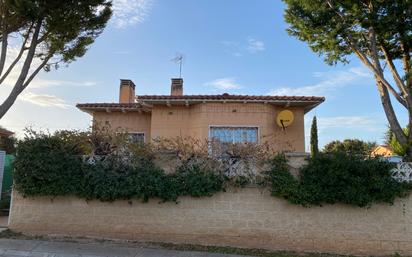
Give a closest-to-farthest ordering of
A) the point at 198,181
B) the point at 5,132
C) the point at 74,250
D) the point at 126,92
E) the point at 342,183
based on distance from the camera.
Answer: the point at 74,250
the point at 342,183
the point at 198,181
the point at 126,92
the point at 5,132

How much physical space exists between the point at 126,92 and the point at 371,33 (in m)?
11.1

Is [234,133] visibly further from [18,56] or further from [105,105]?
[18,56]

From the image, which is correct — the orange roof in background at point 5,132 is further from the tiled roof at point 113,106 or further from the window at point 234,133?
the window at point 234,133

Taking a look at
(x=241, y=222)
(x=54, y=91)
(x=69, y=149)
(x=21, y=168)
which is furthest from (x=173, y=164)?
(x=54, y=91)

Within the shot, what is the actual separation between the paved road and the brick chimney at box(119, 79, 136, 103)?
9598 millimetres

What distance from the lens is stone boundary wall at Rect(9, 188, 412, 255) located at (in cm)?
759

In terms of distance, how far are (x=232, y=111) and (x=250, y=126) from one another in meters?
0.88

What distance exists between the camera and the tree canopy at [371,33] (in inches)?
361

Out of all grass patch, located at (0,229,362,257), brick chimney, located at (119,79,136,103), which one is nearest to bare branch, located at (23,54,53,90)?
grass patch, located at (0,229,362,257)

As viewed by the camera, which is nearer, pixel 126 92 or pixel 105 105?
pixel 105 105

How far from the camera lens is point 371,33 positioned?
9641 millimetres

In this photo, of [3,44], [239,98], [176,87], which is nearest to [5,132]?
[176,87]

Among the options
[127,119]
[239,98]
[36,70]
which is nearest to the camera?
[36,70]

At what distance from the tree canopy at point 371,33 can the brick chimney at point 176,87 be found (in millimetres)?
6202
